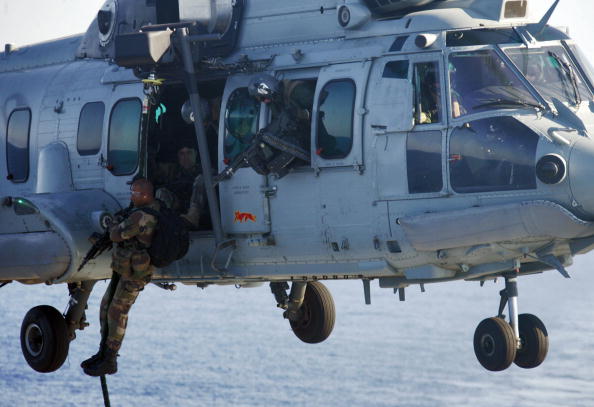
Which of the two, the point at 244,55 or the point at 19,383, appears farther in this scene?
the point at 19,383

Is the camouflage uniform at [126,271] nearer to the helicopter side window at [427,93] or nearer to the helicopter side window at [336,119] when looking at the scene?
the helicopter side window at [336,119]

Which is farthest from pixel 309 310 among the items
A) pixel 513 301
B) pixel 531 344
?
pixel 513 301

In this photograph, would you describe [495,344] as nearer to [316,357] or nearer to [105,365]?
[105,365]

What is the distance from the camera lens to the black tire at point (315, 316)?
63.5ft

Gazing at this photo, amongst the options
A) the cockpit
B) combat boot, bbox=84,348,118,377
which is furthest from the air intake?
combat boot, bbox=84,348,118,377

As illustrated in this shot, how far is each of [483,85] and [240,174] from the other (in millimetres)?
3056

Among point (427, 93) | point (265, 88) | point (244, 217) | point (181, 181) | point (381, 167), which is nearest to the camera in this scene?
point (427, 93)

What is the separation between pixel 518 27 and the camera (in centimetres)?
1520

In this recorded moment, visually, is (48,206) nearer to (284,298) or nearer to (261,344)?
(284,298)

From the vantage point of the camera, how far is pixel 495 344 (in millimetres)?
15320

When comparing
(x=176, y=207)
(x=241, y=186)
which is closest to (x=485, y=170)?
(x=241, y=186)

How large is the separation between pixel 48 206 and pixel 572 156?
6331 millimetres

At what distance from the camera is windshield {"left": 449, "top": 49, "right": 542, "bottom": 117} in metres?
14.6

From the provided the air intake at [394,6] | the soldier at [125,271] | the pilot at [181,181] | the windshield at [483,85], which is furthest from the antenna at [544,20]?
the soldier at [125,271]
